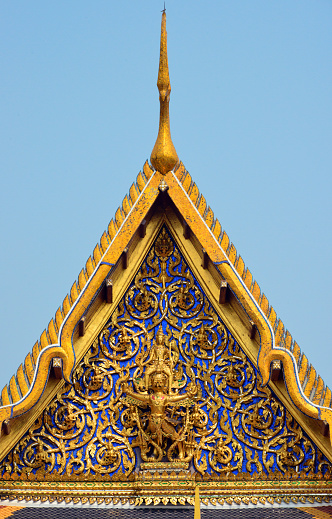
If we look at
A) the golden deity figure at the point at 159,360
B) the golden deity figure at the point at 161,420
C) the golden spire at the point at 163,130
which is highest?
the golden spire at the point at 163,130

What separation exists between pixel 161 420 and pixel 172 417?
20cm

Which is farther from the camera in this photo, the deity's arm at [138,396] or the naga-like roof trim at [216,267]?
the deity's arm at [138,396]

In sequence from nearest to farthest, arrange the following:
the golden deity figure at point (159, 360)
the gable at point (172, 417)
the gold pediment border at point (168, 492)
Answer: the gold pediment border at point (168, 492)
the gable at point (172, 417)
the golden deity figure at point (159, 360)

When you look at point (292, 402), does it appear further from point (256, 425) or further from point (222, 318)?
point (222, 318)

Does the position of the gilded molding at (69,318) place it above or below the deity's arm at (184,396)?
above

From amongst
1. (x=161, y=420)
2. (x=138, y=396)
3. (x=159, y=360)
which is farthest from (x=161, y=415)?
(x=159, y=360)

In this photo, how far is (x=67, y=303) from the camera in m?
11.7

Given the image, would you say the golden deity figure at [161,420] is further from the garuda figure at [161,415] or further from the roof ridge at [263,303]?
the roof ridge at [263,303]

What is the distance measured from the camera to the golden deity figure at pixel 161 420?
1130cm

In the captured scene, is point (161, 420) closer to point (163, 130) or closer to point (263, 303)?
point (263, 303)

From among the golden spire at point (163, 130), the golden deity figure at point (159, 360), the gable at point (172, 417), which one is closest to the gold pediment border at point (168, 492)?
the gable at point (172, 417)

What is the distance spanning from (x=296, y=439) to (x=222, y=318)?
1.65 m

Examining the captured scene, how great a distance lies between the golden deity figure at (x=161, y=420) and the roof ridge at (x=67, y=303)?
1.09 metres

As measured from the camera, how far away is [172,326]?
39.7 feet
